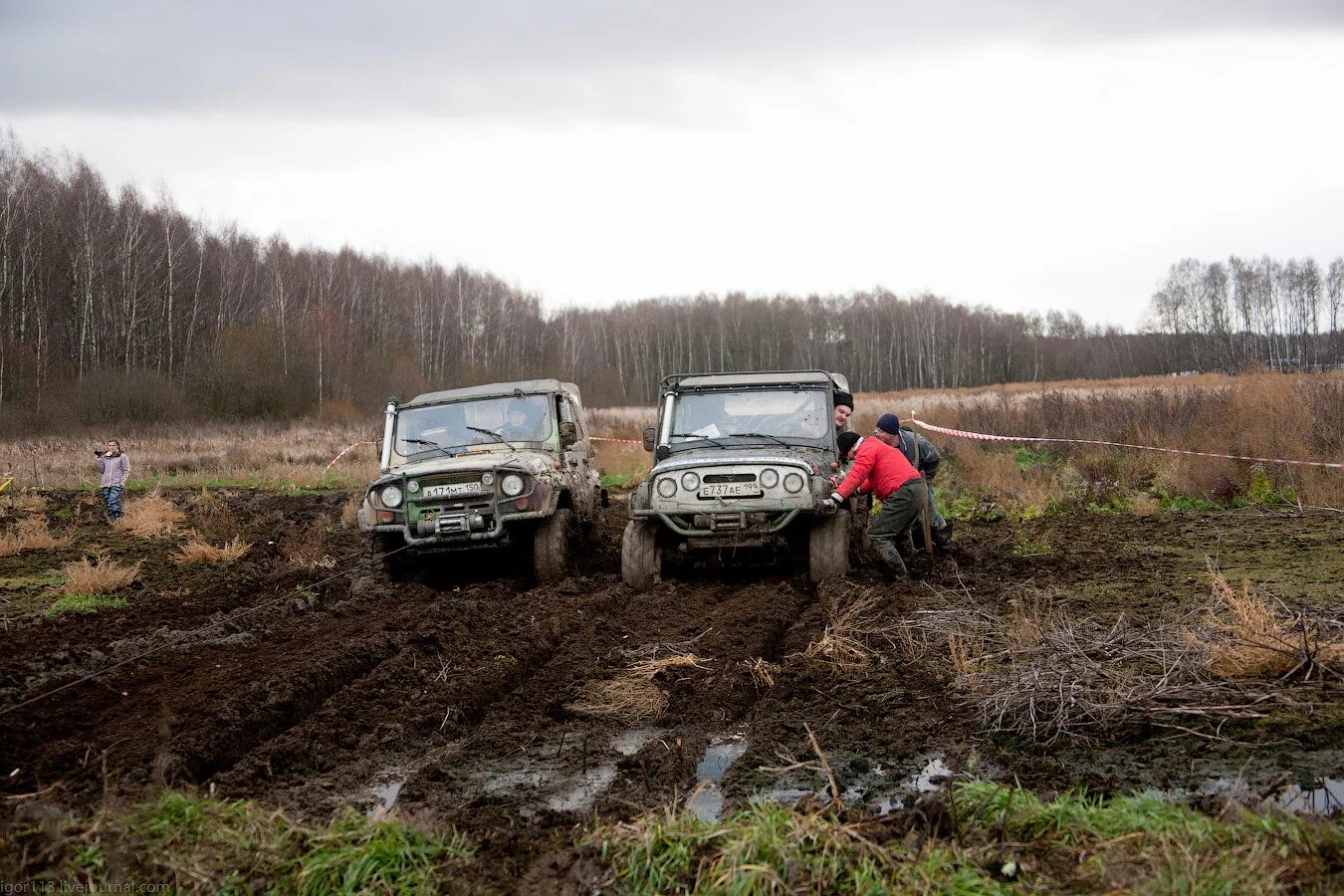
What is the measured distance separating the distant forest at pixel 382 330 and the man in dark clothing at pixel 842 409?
37.6 feet

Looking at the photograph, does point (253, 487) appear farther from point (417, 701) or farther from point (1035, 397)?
point (417, 701)

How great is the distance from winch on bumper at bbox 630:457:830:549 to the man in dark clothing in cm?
156

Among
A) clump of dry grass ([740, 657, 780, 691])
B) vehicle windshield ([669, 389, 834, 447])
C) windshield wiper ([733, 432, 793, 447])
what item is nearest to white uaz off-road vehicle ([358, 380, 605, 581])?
vehicle windshield ([669, 389, 834, 447])

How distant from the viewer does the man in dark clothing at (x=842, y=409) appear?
33.9 feet

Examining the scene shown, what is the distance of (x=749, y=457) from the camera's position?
9.19m

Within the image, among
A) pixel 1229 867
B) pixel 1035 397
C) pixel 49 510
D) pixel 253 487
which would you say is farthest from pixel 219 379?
pixel 1229 867

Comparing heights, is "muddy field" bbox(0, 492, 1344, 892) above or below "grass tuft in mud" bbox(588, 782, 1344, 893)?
below

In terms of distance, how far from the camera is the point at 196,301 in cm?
4869

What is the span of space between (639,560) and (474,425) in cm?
290

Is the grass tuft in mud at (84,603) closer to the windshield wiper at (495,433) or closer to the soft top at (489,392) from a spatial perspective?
the soft top at (489,392)

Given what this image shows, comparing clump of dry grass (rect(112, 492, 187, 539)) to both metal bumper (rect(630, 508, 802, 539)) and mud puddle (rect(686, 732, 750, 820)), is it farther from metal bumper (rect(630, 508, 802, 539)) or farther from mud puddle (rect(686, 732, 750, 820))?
mud puddle (rect(686, 732, 750, 820))

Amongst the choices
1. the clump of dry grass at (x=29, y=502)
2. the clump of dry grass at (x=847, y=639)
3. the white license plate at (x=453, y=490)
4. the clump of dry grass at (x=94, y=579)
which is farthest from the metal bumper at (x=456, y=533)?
the clump of dry grass at (x=29, y=502)

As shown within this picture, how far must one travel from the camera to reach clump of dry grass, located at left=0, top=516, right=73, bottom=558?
44.6 ft

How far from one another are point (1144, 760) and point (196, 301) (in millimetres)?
51235
